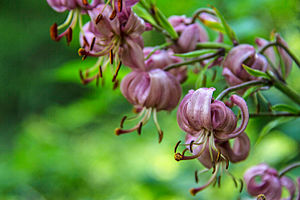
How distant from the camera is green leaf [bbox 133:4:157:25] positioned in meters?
0.75

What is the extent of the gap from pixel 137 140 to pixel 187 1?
3.47ft

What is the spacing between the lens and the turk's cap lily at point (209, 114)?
0.63 m

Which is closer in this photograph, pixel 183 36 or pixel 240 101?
pixel 240 101

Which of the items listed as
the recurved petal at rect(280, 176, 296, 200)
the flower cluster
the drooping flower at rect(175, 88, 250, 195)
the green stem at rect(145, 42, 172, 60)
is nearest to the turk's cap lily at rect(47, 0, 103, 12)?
the flower cluster

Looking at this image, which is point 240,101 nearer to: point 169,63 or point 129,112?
point 169,63

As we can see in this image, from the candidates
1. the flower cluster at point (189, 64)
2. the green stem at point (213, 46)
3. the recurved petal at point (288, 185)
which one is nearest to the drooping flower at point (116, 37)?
the flower cluster at point (189, 64)

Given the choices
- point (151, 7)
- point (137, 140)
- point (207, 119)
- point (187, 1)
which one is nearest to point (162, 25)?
point (151, 7)

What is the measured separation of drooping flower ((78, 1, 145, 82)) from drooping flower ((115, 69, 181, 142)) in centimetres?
2

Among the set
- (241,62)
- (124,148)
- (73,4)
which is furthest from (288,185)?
A: (124,148)

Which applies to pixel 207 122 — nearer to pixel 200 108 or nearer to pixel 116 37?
pixel 200 108

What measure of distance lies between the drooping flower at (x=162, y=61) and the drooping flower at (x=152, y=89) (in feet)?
0.08

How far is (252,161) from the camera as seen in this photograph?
1.58m

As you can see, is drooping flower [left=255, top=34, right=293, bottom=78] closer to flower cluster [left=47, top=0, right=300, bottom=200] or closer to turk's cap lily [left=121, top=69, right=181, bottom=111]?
flower cluster [left=47, top=0, right=300, bottom=200]

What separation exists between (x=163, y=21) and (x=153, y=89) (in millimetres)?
113
